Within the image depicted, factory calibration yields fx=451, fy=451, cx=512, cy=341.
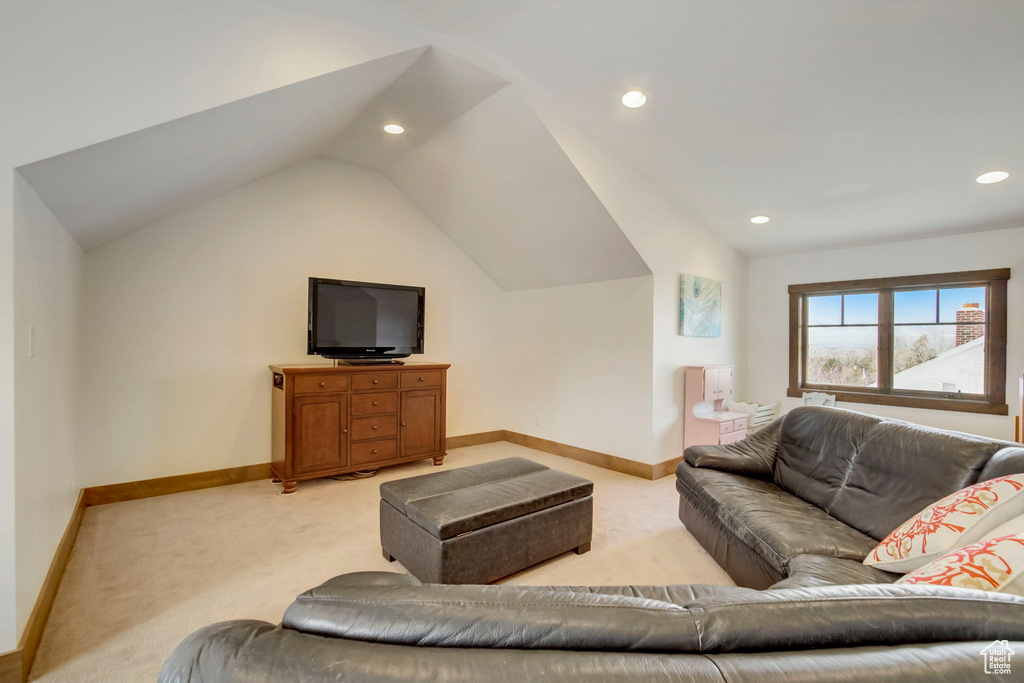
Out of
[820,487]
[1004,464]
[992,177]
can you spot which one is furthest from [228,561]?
[992,177]

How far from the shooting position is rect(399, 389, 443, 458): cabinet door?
419 cm

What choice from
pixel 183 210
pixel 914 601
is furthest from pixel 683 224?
pixel 183 210

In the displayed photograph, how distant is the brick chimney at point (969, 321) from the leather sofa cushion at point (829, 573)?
387 cm

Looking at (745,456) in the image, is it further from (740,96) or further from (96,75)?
(96,75)

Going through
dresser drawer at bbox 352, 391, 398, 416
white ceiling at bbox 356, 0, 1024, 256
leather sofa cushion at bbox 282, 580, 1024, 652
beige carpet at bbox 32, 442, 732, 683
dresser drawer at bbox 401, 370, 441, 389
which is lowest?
beige carpet at bbox 32, 442, 732, 683

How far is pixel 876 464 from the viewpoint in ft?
7.05

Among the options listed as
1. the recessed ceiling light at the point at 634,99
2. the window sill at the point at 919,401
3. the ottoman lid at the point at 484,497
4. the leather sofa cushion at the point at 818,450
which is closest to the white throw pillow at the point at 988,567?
the leather sofa cushion at the point at 818,450

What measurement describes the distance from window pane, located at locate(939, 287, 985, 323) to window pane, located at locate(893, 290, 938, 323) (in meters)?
0.07

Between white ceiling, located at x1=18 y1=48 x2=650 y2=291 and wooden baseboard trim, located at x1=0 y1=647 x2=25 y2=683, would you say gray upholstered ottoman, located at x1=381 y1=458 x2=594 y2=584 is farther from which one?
white ceiling, located at x1=18 y1=48 x2=650 y2=291

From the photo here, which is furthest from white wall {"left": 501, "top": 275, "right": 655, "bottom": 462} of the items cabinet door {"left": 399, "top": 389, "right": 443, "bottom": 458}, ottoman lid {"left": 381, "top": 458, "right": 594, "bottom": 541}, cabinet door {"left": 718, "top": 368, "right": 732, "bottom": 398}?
ottoman lid {"left": 381, "top": 458, "right": 594, "bottom": 541}

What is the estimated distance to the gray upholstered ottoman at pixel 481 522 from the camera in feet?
6.96

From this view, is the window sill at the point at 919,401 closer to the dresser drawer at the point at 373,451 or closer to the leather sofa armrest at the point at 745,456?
the leather sofa armrest at the point at 745,456

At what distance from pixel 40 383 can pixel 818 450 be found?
3831 millimetres

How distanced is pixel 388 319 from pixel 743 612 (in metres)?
3.92
